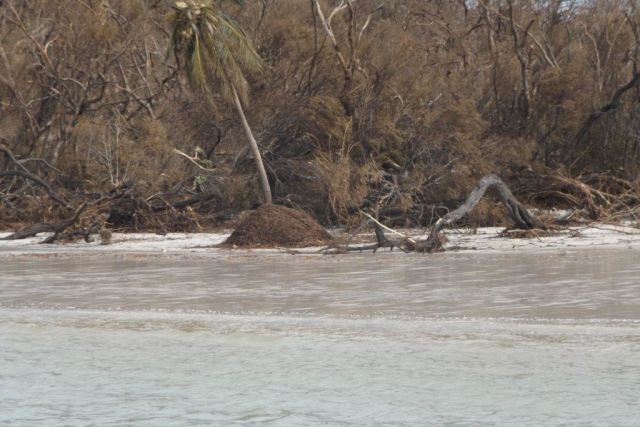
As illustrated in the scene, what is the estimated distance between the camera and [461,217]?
20547mm

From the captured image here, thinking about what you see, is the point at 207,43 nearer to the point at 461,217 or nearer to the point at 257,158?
the point at 257,158

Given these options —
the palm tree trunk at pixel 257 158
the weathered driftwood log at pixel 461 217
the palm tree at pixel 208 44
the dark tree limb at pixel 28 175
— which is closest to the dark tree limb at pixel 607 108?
the weathered driftwood log at pixel 461 217

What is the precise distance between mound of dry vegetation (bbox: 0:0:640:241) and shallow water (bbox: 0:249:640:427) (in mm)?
9228

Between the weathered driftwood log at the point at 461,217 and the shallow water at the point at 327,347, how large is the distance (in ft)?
8.73

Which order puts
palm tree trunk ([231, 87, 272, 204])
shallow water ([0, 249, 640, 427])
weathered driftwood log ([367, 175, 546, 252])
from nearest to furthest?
shallow water ([0, 249, 640, 427]), weathered driftwood log ([367, 175, 546, 252]), palm tree trunk ([231, 87, 272, 204])

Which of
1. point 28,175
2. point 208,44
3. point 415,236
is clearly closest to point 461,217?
point 415,236

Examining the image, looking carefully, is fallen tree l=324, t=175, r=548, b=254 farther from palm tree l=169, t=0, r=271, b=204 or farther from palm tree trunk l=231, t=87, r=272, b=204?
palm tree l=169, t=0, r=271, b=204

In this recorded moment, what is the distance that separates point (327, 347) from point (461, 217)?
37.1ft

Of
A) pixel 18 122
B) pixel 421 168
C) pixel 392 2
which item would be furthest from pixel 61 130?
pixel 392 2

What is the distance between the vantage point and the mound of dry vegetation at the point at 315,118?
25031mm

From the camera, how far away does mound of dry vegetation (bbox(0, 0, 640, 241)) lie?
985 inches

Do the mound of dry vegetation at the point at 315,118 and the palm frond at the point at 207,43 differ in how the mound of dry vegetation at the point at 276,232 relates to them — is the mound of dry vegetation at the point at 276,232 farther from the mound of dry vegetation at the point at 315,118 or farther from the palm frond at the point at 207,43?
the palm frond at the point at 207,43

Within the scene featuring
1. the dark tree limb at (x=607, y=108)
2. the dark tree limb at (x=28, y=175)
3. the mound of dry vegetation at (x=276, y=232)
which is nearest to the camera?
the mound of dry vegetation at (x=276, y=232)

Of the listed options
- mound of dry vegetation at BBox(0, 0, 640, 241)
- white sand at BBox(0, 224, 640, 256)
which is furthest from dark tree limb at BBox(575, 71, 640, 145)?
white sand at BBox(0, 224, 640, 256)
